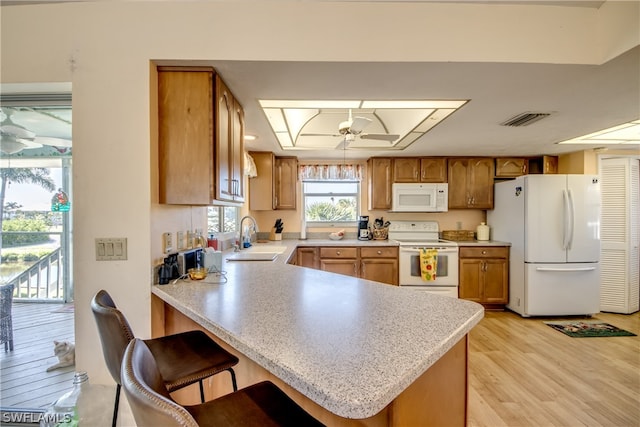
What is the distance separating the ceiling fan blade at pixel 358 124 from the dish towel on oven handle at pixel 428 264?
6.69ft

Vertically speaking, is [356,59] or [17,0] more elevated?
[17,0]

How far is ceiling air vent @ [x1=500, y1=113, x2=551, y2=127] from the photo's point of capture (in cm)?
238

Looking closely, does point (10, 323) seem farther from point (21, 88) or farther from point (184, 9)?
point (184, 9)

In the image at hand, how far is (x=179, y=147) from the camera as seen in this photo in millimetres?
1607

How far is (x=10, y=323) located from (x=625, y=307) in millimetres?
6208

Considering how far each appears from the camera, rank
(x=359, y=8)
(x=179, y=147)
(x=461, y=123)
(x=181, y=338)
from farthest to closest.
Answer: (x=461, y=123) < (x=179, y=147) < (x=359, y=8) < (x=181, y=338)

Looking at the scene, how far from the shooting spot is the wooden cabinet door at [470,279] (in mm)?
3783

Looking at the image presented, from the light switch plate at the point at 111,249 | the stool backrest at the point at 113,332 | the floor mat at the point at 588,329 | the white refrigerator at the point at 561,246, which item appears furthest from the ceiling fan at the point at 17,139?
the floor mat at the point at 588,329

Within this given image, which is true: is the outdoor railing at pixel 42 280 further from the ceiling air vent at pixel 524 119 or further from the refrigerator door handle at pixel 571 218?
the refrigerator door handle at pixel 571 218

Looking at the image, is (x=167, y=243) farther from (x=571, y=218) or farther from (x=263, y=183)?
(x=571, y=218)

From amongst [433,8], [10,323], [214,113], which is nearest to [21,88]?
[214,113]

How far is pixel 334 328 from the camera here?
3.12ft

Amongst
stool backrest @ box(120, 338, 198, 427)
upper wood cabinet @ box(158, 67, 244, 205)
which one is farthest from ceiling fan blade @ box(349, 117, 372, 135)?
stool backrest @ box(120, 338, 198, 427)

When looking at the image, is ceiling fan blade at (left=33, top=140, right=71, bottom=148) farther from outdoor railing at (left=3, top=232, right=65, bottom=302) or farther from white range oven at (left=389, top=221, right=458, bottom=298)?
white range oven at (left=389, top=221, right=458, bottom=298)
